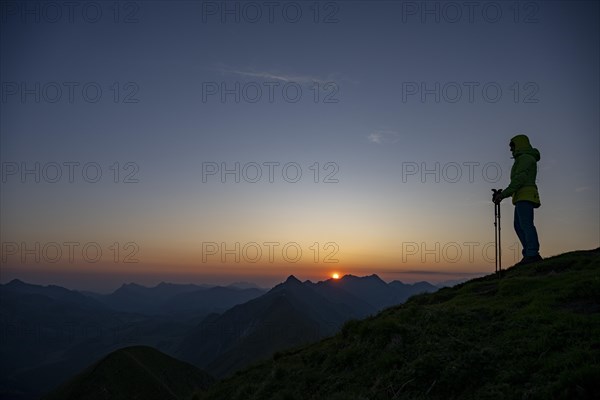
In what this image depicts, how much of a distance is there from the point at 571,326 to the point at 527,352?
1.39 m

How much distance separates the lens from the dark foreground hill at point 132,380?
71562 mm

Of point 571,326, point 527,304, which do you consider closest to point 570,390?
point 571,326

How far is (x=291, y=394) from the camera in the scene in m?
11.6

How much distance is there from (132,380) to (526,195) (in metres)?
76.6

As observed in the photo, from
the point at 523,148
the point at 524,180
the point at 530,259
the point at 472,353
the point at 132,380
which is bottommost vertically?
the point at 132,380

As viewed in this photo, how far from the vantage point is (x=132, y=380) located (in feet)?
245

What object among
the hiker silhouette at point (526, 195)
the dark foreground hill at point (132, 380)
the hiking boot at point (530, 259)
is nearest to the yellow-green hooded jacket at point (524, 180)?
the hiker silhouette at point (526, 195)

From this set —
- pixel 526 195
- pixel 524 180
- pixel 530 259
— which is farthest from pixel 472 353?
pixel 524 180

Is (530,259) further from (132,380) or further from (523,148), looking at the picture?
(132,380)

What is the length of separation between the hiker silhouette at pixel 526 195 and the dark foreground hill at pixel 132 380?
62.7 metres

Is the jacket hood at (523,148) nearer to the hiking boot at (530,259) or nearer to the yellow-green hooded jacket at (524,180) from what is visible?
the yellow-green hooded jacket at (524,180)

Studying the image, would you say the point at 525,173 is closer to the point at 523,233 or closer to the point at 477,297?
the point at 523,233

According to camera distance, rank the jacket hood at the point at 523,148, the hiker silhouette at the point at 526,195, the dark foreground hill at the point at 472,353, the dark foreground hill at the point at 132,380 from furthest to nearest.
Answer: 1. the dark foreground hill at the point at 132,380
2. the jacket hood at the point at 523,148
3. the hiker silhouette at the point at 526,195
4. the dark foreground hill at the point at 472,353

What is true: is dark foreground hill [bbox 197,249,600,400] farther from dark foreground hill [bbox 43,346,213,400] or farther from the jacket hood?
dark foreground hill [bbox 43,346,213,400]
